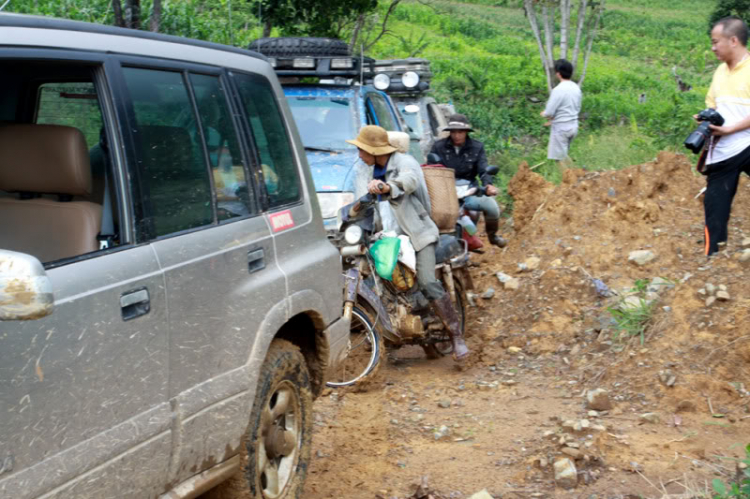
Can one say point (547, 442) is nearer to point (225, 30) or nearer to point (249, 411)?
point (249, 411)

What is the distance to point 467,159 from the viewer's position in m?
9.09

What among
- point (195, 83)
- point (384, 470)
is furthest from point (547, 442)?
point (195, 83)

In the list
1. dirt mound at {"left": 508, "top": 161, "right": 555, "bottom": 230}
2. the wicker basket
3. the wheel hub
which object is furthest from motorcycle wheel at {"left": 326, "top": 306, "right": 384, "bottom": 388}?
dirt mound at {"left": 508, "top": 161, "right": 555, "bottom": 230}

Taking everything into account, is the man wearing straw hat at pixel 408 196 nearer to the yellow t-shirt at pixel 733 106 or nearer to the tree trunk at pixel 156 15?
the yellow t-shirt at pixel 733 106

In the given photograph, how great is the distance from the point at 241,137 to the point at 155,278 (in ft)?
3.47

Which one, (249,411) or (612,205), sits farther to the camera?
(612,205)

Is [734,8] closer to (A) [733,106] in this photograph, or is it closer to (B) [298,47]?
(B) [298,47]

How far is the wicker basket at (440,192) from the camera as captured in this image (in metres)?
7.38

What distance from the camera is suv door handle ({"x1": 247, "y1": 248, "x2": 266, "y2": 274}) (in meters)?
3.68

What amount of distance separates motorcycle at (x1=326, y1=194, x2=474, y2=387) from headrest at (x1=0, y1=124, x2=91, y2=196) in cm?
309

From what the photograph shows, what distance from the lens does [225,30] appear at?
13.2 meters

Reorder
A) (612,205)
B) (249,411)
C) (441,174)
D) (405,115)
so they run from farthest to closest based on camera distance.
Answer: (405,115) < (612,205) < (441,174) < (249,411)

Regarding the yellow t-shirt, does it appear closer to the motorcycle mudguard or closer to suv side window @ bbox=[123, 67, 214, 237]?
the motorcycle mudguard

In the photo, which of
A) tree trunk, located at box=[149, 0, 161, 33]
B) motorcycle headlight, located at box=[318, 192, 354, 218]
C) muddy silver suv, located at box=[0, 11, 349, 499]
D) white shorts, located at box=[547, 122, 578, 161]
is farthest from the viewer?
white shorts, located at box=[547, 122, 578, 161]
